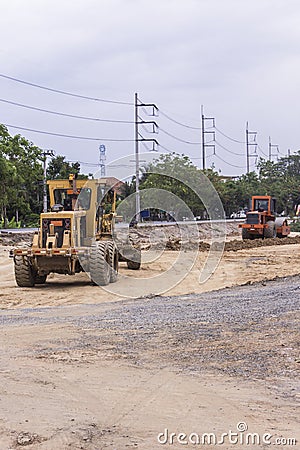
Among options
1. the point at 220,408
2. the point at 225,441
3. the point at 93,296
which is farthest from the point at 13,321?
the point at 225,441

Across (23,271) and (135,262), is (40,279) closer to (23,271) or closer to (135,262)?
(23,271)

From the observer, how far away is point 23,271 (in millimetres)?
18969

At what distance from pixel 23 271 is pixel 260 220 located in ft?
75.4

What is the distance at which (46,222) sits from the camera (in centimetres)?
1852

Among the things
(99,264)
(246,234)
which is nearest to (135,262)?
(99,264)

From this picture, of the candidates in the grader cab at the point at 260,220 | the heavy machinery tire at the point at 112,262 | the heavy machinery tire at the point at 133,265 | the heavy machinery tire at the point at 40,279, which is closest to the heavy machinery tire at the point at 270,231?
the grader cab at the point at 260,220

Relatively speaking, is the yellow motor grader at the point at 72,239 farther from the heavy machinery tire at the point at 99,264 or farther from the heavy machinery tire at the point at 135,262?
the heavy machinery tire at the point at 135,262

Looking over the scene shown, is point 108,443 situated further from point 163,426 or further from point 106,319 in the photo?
point 106,319

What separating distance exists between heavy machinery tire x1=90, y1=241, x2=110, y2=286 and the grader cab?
861 inches

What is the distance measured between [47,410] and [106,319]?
5681 millimetres

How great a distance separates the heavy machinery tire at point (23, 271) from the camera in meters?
18.9

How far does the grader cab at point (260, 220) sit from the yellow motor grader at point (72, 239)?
19983 mm

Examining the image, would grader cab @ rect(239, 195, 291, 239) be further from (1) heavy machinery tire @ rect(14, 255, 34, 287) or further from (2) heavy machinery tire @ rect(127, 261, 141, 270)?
(1) heavy machinery tire @ rect(14, 255, 34, 287)

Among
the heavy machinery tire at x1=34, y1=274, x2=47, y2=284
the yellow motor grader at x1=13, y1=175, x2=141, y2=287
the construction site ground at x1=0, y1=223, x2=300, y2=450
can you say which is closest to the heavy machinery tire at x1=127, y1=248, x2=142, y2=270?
the yellow motor grader at x1=13, y1=175, x2=141, y2=287
